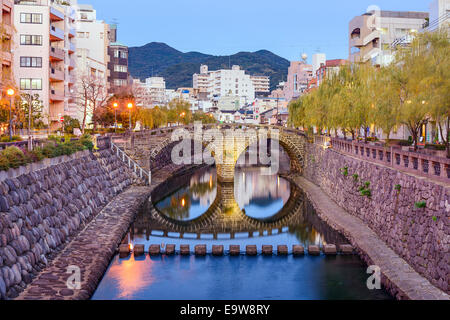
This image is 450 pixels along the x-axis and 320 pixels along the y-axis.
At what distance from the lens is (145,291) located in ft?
53.0

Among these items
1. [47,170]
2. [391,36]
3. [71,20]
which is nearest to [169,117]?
[71,20]

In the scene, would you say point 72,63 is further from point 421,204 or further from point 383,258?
point 421,204

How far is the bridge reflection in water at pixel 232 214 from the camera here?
81.6 feet

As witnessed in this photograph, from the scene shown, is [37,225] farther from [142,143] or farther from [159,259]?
[142,143]

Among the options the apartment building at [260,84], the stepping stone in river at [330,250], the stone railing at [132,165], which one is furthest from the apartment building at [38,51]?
the apartment building at [260,84]

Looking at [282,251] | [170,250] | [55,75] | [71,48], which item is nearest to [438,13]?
[282,251]

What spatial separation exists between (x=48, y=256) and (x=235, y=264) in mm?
6783

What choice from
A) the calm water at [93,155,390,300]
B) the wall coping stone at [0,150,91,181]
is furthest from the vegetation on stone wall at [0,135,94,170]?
the calm water at [93,155,390,300]

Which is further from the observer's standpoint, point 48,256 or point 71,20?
point 71,20

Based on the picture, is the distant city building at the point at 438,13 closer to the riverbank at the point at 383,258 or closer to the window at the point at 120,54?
the riverbank at the point at 383,258

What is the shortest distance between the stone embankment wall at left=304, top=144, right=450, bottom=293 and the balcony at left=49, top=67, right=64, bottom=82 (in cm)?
2697

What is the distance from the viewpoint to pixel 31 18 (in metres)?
41.5

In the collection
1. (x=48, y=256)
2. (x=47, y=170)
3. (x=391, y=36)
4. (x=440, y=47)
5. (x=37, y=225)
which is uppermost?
(x=391, y=36)

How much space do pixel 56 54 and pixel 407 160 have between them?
34240mm
